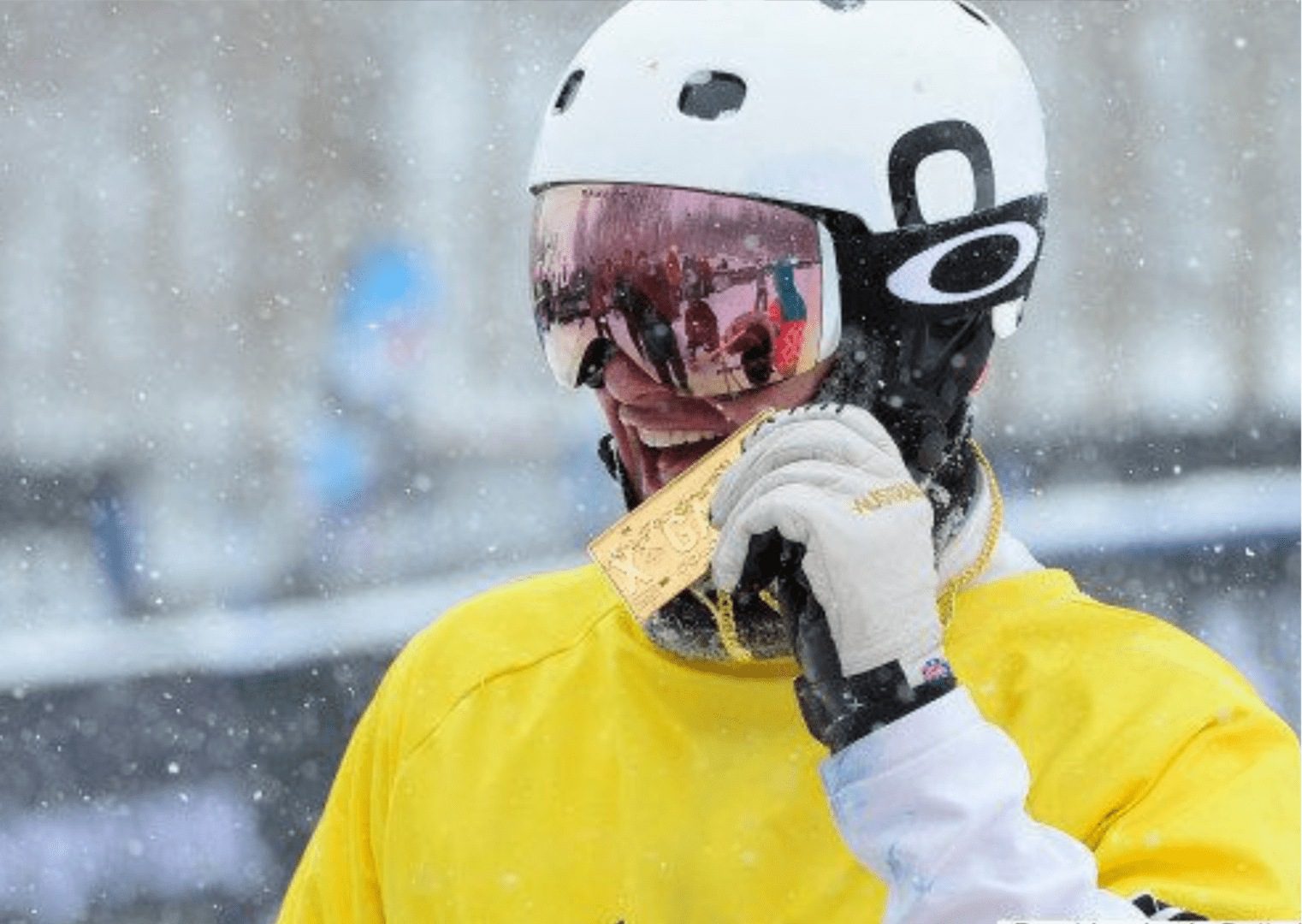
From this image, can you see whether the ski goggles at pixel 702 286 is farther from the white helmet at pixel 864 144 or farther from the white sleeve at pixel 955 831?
the white sleeve at pixel 955 831

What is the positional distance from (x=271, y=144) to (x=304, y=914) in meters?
3.12

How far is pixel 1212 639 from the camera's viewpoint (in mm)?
4691

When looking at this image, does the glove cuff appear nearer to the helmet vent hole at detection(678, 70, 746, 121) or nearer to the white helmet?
the white helmet

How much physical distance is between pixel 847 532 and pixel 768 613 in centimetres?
36

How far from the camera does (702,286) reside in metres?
2.16

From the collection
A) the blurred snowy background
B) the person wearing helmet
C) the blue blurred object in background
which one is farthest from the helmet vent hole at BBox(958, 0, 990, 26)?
the blue blurred object in background

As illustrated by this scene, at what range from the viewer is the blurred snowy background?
470 centimetres

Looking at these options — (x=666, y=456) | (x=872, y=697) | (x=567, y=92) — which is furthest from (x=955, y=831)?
(x=567, y=92)

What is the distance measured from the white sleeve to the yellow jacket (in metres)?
0.13

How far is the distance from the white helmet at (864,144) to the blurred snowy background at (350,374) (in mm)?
2471

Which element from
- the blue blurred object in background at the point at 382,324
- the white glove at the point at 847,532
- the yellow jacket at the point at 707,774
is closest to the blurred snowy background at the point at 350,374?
the blue blurred object in background at the point at 382,324

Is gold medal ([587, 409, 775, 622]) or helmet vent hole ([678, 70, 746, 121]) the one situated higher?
helmet vent hole ([678, 70, 746, 121])

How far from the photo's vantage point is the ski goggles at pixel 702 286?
84.9 inches

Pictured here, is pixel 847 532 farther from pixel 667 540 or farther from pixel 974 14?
pixel 974 14
